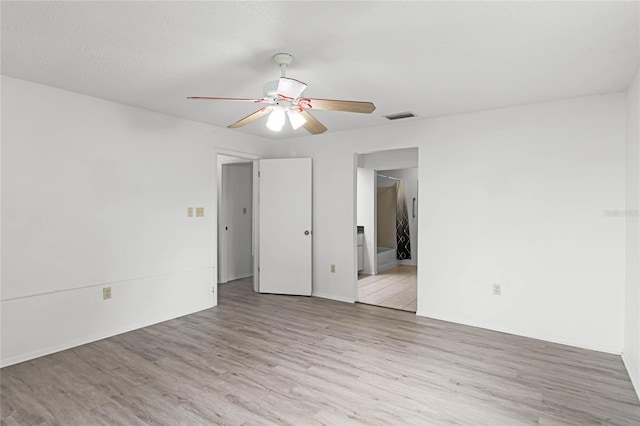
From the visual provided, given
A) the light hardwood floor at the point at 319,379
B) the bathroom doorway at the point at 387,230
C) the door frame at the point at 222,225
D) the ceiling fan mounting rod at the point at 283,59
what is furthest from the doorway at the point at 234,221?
the ceiling fan mounting rod at the point at 283,59

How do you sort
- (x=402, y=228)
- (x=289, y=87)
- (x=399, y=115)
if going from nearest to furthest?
(x=289, y=87) < (x=399, y=115) < (x=402, y=228)

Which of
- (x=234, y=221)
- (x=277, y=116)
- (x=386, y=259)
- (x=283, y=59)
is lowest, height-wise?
(x=386, y=259)

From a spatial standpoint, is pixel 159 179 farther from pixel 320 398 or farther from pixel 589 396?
pixel 589 396

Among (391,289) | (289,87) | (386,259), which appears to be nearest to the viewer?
(289,87)

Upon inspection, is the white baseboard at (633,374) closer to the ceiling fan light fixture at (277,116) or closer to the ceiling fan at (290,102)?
the ceiling fan at (290,102)

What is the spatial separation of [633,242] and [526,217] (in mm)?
889

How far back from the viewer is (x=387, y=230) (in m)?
7.81

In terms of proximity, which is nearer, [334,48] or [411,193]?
[334,48]

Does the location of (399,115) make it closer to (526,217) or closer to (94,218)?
(526,217)

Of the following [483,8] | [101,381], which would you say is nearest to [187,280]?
[101,381]

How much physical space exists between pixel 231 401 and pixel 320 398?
59 centimetres

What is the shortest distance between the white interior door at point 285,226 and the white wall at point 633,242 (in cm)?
346

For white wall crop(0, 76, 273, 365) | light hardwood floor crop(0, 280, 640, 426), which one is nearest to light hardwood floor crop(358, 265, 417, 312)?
light hardwood floor crop(0, 280, 640, 426)

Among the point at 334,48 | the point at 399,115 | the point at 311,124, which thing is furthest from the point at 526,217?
the point at 334,48
